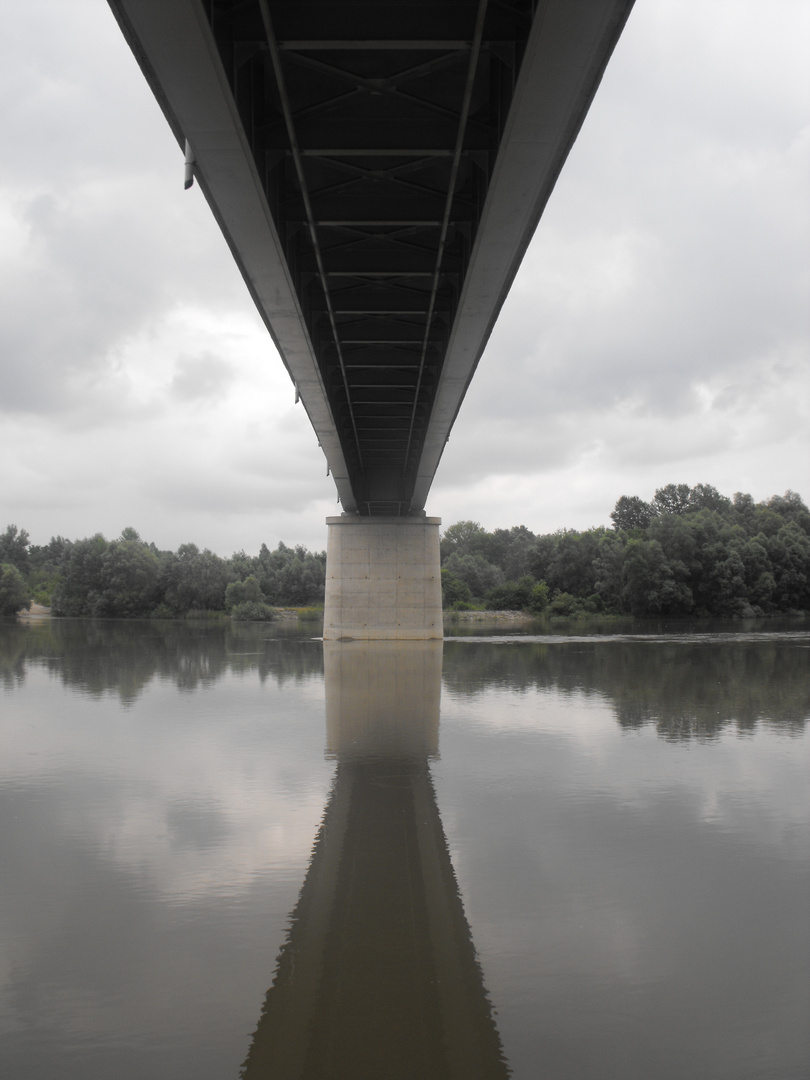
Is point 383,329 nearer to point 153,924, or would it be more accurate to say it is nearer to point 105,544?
point 153,924

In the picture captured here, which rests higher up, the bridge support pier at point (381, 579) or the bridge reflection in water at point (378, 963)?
the bridge support pier at point (381, 579)

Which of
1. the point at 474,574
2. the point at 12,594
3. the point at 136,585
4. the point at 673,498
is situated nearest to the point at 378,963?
the point at 136,585

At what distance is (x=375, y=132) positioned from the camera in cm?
1066

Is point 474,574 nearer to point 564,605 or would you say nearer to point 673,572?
point 564,605

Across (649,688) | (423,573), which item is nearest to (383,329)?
(649,688)

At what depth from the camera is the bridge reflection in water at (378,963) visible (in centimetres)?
445

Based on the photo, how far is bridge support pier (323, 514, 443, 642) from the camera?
37688 millimetres

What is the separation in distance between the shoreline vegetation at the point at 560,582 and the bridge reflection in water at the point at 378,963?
2717 inches

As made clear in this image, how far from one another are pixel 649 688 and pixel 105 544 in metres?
73.9

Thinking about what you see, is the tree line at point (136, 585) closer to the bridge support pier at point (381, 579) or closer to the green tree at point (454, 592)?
the green tree at point (454, 592)

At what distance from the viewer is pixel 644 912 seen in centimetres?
638

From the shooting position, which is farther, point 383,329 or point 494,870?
point 383,329

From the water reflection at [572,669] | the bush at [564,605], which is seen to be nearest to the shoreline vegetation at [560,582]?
the bush at [564,605]

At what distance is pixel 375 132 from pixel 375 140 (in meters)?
0.11
